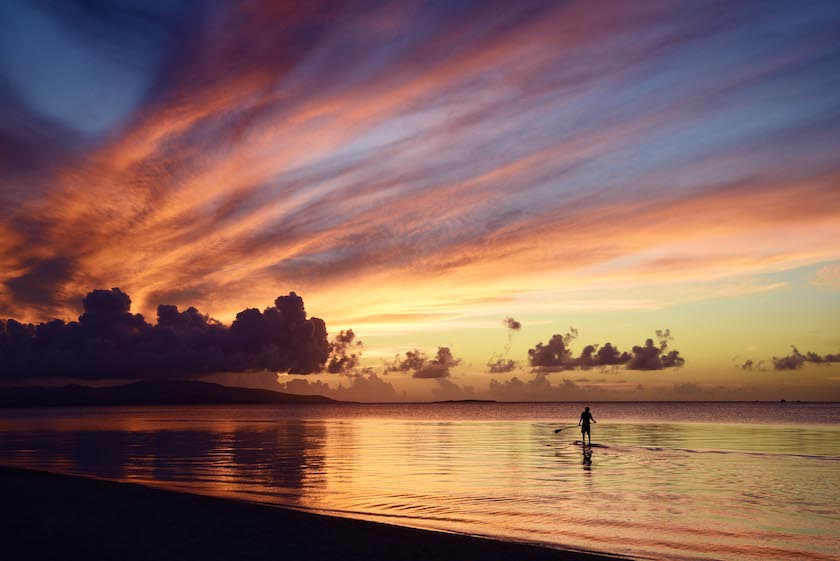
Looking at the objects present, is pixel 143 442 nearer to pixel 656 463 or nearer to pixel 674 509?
pixel 656 463

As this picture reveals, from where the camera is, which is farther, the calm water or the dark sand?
the calm water

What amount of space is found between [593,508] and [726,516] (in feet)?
18.7

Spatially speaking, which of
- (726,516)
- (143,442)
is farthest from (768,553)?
(143,442)

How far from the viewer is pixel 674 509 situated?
29.8 m

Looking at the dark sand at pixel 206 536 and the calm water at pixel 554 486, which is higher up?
the dark sand at pixel 206 536

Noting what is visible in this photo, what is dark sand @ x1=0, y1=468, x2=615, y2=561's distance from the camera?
18094mm

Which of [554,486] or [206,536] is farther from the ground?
[206,536]

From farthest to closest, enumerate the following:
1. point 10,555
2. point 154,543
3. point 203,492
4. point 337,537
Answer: point 203,492 < point 337,537 < point 154,543 < point 10,555

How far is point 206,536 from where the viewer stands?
20469 millimetres

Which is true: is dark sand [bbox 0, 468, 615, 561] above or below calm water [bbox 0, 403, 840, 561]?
above

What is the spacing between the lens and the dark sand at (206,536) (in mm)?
18094

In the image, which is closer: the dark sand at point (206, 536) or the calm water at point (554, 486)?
the dark sand at point (206, 536)

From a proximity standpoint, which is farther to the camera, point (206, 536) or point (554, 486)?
point (554, 486)

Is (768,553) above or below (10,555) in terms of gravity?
below
